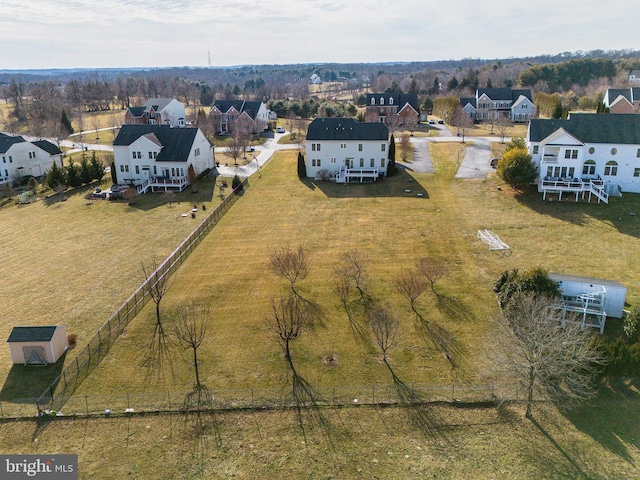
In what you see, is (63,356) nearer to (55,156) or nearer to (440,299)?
(440,299)

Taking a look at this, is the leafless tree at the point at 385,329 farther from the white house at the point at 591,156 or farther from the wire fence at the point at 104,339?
the white house at the point at 591,156

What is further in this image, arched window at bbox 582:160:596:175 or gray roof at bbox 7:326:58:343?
arched window at bbox 582:160:596:175

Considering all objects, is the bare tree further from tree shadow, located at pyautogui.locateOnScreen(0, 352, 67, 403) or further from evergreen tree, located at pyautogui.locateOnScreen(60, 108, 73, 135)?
evergreen tree, located at pyautogui.locateOnScreen(60, 108, 73, 135)

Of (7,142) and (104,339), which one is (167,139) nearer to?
(7,142)

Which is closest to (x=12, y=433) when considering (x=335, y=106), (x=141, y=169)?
(x=141, y=169)

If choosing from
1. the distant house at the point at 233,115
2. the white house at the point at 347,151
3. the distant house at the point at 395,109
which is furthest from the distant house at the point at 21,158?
the distant house at the point at 395,109

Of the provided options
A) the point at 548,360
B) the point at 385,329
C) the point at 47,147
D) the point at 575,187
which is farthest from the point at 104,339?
the point at 47,147

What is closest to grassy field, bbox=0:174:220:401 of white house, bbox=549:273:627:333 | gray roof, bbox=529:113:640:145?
white house, bbox=549:273:627:333
